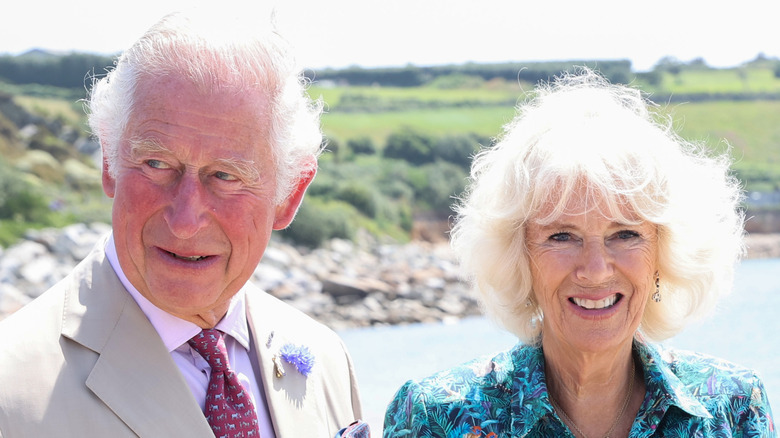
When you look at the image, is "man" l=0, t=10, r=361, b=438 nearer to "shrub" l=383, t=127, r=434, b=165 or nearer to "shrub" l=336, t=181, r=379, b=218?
"shrub" l=336, t=181, r=379, b=218

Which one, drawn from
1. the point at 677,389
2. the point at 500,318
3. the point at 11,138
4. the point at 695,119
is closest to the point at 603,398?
the point at 677,389

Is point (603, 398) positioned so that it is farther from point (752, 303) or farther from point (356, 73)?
point (356, 73)

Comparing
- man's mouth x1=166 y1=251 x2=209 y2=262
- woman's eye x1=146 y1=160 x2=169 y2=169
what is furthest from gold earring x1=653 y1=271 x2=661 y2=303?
woman's eye x1=146 y1=160 x2=169 y2=169

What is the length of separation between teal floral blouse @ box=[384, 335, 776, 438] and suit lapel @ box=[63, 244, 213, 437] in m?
0.65

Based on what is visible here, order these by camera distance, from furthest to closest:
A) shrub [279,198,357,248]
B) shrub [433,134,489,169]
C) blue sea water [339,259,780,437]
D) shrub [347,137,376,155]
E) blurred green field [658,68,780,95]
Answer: blurred green field [658,68,780,95]
shrub [347,137,376,155]
shrub [433,134,489,169]
shrub [279,198,357,248]
blue sea water [339,259,780,437]

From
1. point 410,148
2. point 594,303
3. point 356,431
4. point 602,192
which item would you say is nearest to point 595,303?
point 594,303

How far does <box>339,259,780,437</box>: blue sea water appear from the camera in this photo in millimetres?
16734

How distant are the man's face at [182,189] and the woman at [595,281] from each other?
2.43 ft

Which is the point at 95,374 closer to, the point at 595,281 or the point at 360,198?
the point at 595,281

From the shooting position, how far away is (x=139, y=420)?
2352 millimetres

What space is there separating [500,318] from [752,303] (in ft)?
88.7

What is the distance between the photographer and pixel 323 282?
29109 millimetres

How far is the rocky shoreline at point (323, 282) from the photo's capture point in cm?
2562

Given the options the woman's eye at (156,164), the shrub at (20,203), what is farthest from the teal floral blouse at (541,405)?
the shrub at (20,203)
